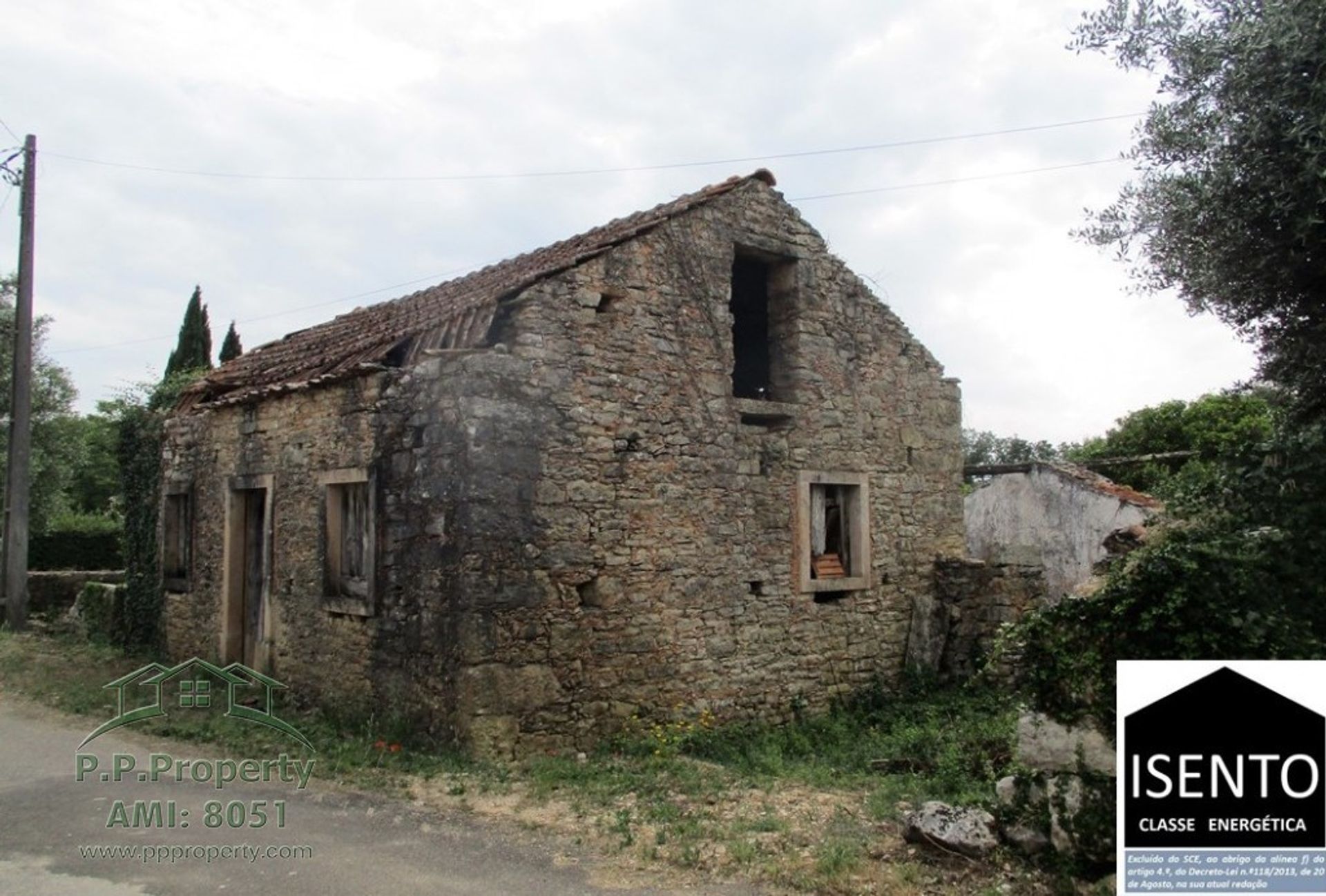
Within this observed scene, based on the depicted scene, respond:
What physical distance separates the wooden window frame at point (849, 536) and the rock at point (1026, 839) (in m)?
5.21

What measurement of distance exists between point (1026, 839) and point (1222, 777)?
3.59 ft

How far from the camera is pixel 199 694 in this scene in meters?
11.0

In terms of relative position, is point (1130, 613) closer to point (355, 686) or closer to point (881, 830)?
point (881, 830)

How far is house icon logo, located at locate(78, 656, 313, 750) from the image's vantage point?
31.4ft

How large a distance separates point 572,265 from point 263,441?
4542 millimetres

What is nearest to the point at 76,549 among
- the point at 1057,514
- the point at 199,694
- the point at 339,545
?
the point at 199,694

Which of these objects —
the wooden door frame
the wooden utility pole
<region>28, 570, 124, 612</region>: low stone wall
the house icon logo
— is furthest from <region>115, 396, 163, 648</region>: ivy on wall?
<region>28, 570, 124, 612</region>: low stone wall

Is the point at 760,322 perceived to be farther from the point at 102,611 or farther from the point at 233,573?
the point at 102,611

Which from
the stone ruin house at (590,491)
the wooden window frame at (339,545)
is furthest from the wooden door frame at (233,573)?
the wooden window frame at (339,545)

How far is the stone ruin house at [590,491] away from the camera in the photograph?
8438mm

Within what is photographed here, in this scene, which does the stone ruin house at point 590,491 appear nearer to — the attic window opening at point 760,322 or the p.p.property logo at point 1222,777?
the attic window opening at point 760,322

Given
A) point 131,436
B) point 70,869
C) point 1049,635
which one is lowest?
point 70,869

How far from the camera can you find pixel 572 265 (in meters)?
8.98

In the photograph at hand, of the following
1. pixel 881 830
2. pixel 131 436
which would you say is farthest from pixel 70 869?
pixel 131 436
